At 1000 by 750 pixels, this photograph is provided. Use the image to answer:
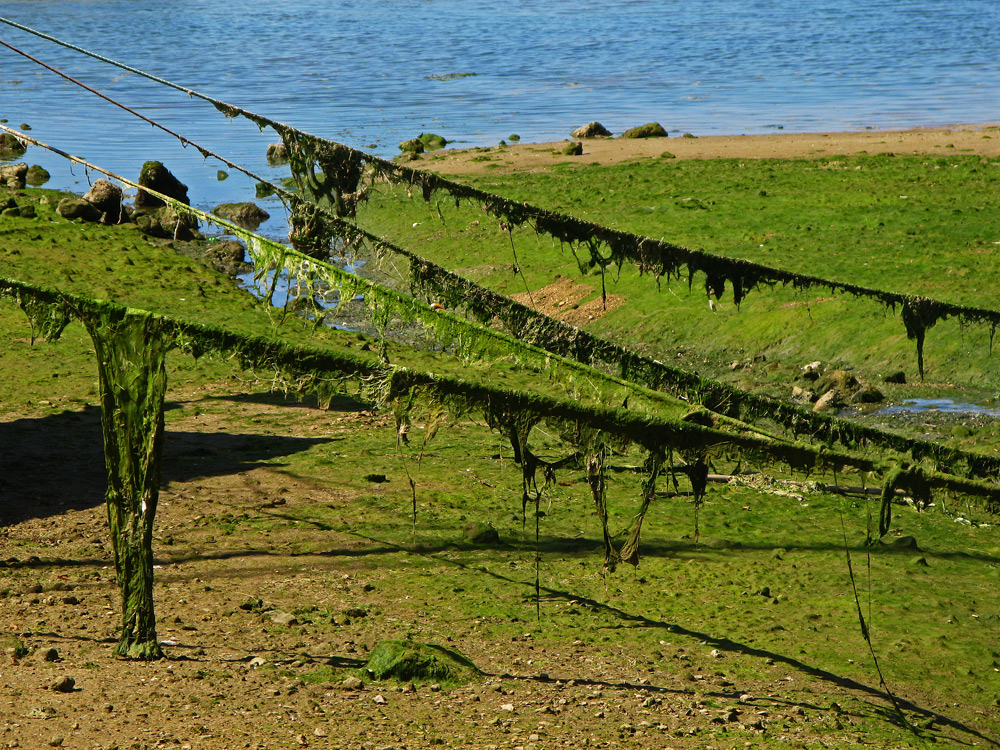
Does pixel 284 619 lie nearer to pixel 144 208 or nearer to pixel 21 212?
pixel 21 212

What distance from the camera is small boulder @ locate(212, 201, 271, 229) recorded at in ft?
103

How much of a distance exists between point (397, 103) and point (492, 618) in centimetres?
4497

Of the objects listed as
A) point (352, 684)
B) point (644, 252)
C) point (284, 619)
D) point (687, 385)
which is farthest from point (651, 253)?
point (352, 684)

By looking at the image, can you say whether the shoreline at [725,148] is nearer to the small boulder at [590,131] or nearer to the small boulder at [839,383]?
the small boulder at [590,131]

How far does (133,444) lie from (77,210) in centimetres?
2168

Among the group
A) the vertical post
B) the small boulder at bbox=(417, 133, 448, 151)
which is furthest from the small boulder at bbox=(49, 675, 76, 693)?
the small boulder at bbox=(417, 133, 448, 151)

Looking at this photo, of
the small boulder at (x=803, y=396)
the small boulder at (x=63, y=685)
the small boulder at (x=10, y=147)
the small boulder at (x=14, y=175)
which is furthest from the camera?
the small boulder at (x=10, y=147)

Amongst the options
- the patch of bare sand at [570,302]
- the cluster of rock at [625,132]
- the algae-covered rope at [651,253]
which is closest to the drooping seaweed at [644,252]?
the algae-covered rope at [651,253]

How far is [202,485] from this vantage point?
41.7 ft

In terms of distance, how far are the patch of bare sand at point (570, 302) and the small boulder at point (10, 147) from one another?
2646cm

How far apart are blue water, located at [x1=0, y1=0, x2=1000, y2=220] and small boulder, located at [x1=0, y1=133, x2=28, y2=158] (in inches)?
30.1

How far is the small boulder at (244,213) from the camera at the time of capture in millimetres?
31422

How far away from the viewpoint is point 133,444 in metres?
8.09

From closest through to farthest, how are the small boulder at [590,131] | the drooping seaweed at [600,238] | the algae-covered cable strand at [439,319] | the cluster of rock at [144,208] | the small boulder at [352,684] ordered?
the small boulder at [352,684], the algae-covered cable strand at [439,319], the drooping seaweed at [600,238], the cluster of rock at [144,208], the small boulder at [590,131]
